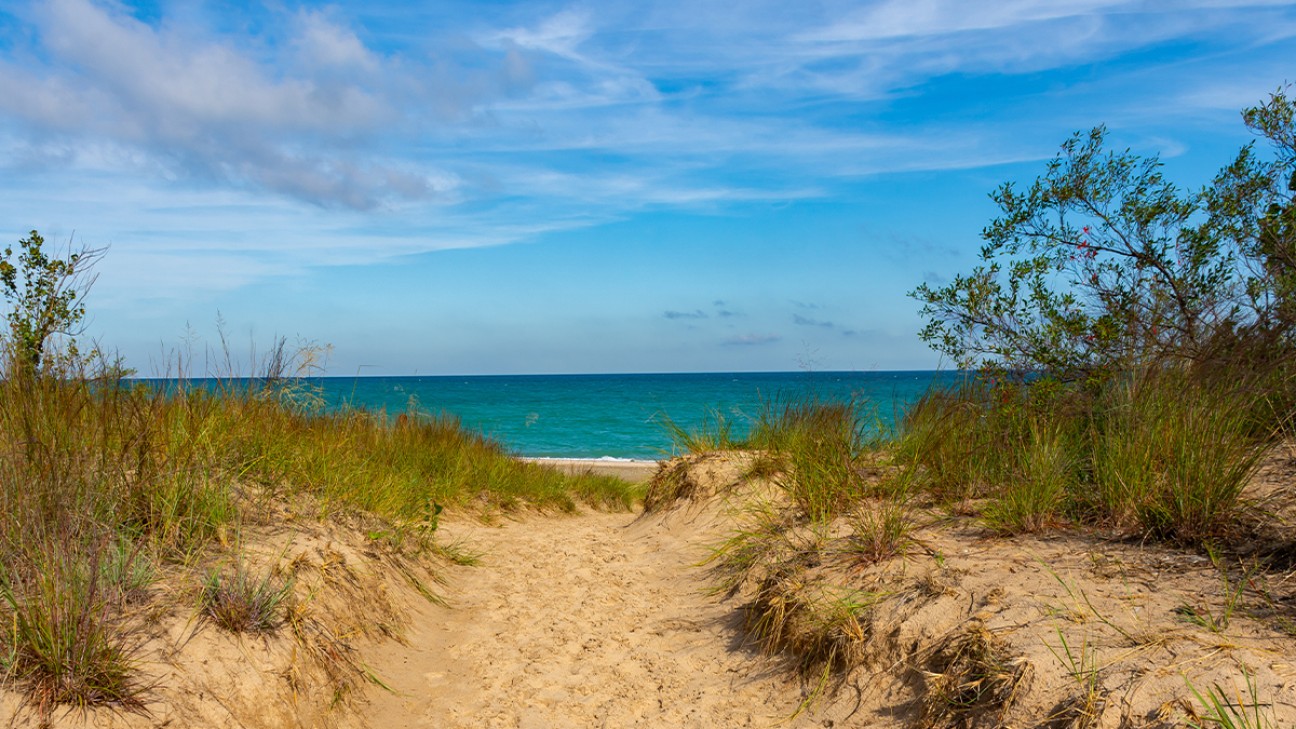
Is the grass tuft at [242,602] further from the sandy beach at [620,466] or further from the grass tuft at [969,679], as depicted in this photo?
the sandy beach at [620,466]

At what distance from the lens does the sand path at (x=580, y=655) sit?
4.54 m

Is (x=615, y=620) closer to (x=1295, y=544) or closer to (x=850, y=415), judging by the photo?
(x=850, y=415)

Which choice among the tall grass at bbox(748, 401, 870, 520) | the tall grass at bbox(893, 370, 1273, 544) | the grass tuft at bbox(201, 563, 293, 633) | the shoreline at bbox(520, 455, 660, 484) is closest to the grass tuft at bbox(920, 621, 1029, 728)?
the tall grass at bbox(893, 370, 1273, 544)

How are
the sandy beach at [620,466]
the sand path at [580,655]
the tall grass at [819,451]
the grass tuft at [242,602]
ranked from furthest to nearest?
the sandy beach at [620,466] → the tall grass at [819,451] → the sand path at [580,655] → the grass tuft at [242,602]

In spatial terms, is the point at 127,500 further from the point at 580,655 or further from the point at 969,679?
the point at 969,679

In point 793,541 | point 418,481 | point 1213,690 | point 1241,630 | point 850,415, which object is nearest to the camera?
point 1213,690

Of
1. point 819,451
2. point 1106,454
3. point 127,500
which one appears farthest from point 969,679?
point 127,500

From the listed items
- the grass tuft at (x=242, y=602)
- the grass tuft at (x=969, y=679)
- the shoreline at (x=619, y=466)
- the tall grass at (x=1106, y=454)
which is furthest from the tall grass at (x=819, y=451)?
the shoreline at (x=619, y=466)

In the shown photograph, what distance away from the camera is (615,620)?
20.0 ft

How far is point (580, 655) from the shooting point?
17.8 feet

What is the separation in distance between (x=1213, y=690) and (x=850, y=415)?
4863 millimetres

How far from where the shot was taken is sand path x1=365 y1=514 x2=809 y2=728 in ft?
Answer: 14.9

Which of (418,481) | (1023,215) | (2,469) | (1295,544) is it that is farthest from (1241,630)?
(418,481)

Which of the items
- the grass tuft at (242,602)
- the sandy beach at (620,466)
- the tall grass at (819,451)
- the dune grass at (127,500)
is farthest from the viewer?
the sandy beach at (620,466)
